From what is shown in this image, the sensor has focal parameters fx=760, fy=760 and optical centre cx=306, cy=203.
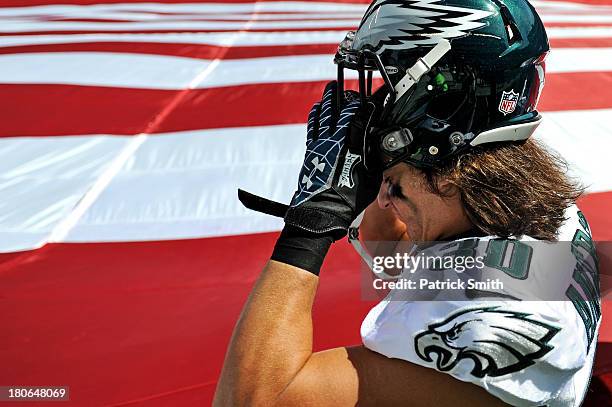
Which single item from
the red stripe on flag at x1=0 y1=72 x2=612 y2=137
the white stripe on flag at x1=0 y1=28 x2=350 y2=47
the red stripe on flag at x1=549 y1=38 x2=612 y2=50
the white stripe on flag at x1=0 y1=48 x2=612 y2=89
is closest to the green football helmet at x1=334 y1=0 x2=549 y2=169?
the red stripe on flag at x1=0 y1=72 x2=612 y2=137

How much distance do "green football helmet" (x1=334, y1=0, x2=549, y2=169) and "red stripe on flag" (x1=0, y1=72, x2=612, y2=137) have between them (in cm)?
153

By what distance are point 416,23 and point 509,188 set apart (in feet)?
0.96

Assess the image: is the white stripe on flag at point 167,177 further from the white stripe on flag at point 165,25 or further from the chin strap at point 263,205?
the white stripe on flag at point 165,25

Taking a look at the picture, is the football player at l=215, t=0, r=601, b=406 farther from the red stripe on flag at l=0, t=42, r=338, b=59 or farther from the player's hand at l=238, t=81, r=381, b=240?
the red stripe on flag at l=0, t=42, r=338, b=59

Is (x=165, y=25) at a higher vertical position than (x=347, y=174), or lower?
lower

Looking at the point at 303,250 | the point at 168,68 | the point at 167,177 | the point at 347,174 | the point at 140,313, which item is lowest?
the point at 140,313

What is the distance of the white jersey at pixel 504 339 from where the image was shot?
1062 millimetres

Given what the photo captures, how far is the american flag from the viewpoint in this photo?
1658 millimetres

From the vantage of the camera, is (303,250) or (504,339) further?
(303,250)

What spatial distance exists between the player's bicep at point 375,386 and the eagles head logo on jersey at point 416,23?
49 cm

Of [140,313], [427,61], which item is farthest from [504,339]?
[140,313]

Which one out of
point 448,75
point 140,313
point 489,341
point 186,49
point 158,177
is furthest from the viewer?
point 186,49

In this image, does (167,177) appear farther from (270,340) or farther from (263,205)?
(270,340)

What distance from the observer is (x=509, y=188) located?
3.84 feet
